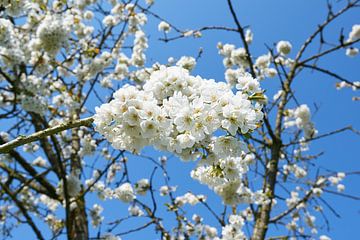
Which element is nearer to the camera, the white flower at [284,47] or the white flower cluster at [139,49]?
the white flower at [284,47]

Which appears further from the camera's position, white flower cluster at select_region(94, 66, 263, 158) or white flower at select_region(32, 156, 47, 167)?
white flower at select_region(32, 156, 47, 167)

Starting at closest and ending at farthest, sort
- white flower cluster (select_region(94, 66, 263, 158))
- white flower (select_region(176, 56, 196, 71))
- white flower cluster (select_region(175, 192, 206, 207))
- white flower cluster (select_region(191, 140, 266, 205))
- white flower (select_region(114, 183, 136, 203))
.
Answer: white flower cluster (select_region(94, 66, 263, 158)), white flower cluster (select_region(191, 140, 266, 205)), white flower (select_region(114, 183, 136, 203)), white flower (select_region(176, 56, 196, 71)), white flower cluster (select_region(175, 192, 206, 207))

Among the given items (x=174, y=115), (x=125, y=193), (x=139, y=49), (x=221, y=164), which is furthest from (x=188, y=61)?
(x=174, y=115)

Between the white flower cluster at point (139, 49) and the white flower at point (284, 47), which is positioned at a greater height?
the white flower cluster at point (139, 49)

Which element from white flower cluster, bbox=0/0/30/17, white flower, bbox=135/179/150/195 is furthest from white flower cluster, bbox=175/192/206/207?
white flower cluster, bbox=0/0/30/17

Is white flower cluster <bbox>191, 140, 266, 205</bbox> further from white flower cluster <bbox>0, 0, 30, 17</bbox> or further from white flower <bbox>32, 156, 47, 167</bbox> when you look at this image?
white flower <bbox>32, 156, 47, 167</bbox>

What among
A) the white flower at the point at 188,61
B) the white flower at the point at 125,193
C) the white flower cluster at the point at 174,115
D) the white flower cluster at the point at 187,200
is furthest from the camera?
the white flower cluster at the point at 187,200

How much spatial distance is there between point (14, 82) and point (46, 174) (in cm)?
187

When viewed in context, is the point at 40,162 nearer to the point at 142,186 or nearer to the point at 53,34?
the point at 142,186

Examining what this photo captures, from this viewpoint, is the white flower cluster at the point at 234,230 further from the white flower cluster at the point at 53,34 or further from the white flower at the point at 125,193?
the white flower cluster at the point at 53,34

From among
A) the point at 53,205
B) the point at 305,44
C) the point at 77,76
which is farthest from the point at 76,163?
the point at 305,44

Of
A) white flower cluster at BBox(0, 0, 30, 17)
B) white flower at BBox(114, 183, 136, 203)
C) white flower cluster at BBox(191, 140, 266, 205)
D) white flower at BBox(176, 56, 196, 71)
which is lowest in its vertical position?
white flower cluster at BBox(191, 140, 266, 205)

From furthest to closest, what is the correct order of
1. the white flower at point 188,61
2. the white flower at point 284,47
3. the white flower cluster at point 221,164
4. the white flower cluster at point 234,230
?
the white flower at point 284,47
the white flower at point 188,61
the white flower cluster at point 234,230
the white flower cluster at point 221,164

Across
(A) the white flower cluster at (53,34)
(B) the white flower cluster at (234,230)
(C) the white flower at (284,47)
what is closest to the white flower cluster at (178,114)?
(B) the white flower cluster at (234,230)
